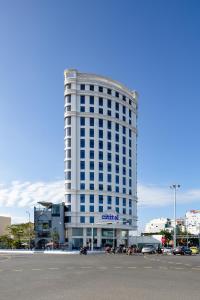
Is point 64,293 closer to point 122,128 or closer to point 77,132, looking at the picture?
point 77,132

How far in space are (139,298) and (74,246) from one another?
3677 inches

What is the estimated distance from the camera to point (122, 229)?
11212cm

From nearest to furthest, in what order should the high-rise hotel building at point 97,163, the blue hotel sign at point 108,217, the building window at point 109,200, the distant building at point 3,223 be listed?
the blue hotel sign at point 108,217
the high-rise hotel building at point 97,163
the building window at point 109,200
the distant building at point 3,223

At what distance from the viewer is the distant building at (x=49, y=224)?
344 feet

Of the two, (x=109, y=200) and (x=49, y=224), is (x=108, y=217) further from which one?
(x=49, y=224)

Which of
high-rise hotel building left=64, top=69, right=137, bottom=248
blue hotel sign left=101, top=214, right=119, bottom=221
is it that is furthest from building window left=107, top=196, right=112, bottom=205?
blue hotel sign left=101, top=214, right=119, bottom=221

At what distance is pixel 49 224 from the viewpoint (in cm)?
10731

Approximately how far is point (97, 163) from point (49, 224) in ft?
69.6

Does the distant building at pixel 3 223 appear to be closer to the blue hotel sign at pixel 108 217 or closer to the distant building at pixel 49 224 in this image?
the distant building at pixel 49 224

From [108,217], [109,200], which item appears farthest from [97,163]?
[108,217]

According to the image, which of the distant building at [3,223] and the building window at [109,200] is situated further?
the distant building at [3,223]

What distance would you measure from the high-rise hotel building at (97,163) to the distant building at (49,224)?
1.88m

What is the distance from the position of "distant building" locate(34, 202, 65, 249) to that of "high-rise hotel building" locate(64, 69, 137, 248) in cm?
188

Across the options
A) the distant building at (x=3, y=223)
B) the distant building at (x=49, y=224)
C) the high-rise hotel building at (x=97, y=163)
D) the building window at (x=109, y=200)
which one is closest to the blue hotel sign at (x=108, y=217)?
the high-rise hotel building at (x=97, y=163)
